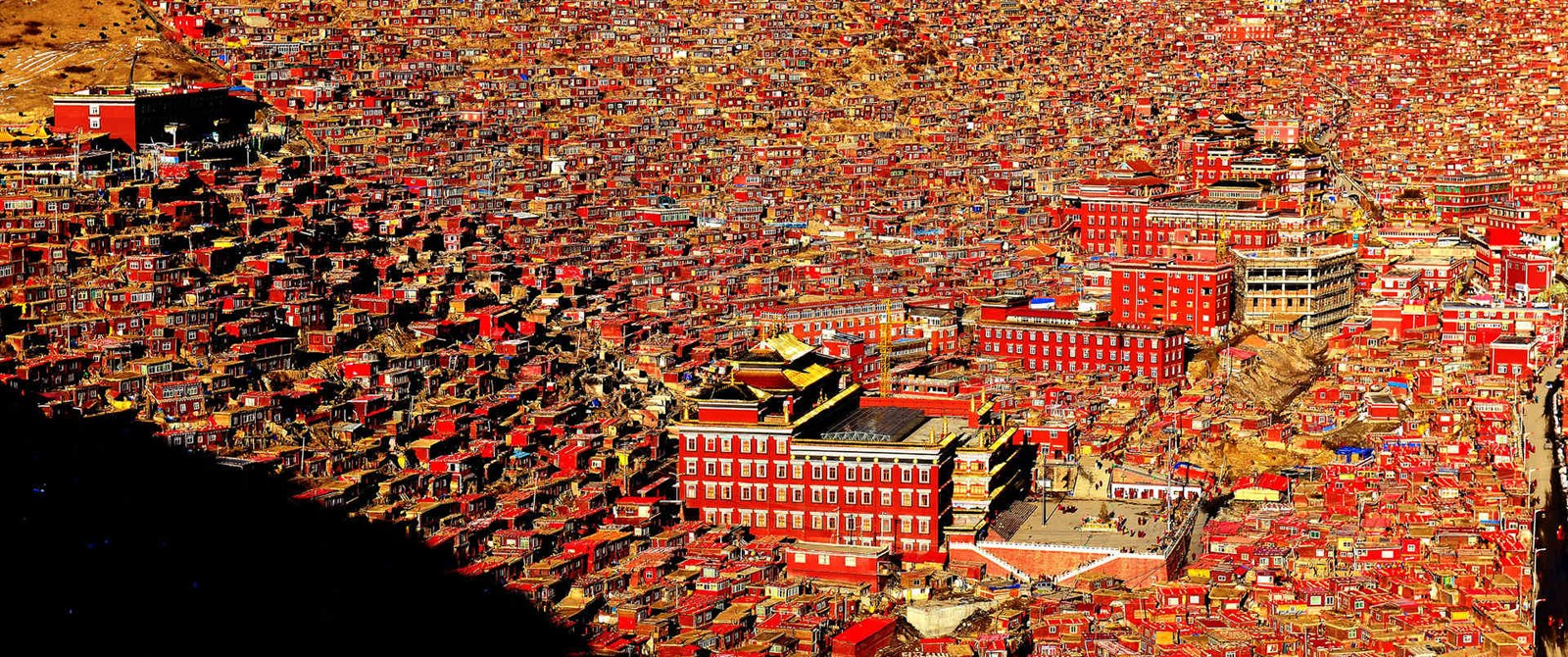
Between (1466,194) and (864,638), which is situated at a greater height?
(1466,194)

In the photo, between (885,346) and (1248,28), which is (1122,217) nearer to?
(885,346)

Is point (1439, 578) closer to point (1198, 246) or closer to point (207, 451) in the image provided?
point (207, 451)

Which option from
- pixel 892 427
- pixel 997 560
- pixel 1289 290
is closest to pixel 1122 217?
pixel 1289 290

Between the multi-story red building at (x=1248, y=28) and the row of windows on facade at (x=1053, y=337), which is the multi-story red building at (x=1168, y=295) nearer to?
the row of windows on facade at (x=1053, y=337)

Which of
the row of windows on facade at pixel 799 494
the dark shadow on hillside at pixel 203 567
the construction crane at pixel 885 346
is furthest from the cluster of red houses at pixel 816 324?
the dark shadow on hillside at pixel 203 567

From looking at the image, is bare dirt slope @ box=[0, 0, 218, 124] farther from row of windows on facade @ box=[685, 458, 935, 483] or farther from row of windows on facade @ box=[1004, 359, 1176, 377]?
row of windows on facade @ box=[685, 458, 935, 483]

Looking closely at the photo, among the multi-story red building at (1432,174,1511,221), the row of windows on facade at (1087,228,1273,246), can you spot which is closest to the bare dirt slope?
the row of windows on facade at (1087,228,1273,246)
